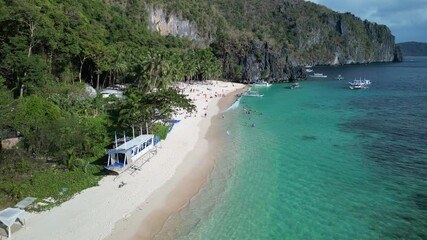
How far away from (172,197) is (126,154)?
625 cm

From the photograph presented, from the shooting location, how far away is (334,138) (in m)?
47.5

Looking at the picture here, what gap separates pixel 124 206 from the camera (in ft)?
83.4

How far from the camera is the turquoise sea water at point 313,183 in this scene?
23.9 meters

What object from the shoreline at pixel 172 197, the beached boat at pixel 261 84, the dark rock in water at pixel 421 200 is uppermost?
the beached boat at pixel 261 84

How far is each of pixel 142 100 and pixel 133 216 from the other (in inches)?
756

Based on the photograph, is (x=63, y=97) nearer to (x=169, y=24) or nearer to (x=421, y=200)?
(x=421, y=200)

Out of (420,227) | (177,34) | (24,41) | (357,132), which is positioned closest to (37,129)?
(24,41)

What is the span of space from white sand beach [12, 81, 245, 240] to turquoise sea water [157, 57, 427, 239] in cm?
178

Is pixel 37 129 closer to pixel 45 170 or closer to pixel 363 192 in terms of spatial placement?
pixel 45 170

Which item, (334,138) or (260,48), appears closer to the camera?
(334,138)

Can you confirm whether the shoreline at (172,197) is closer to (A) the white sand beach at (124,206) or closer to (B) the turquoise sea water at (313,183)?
(A) the white sand beach at (124,206)

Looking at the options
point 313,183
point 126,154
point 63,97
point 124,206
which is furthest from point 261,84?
point 124,206

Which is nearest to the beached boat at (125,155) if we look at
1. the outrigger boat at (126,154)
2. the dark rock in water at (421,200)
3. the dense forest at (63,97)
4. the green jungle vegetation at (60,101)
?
the outrigger boat at (126,154)

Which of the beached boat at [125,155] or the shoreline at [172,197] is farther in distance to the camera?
the beached boat at [125,155]
